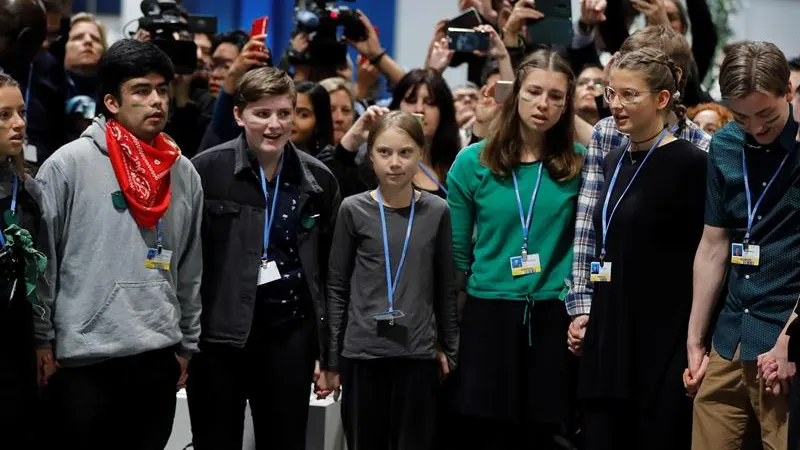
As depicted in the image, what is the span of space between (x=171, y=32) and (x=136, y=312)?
2102 mm

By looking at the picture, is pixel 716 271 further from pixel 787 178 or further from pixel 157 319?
pixel 157 319

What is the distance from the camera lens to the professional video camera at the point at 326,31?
5.68 meters

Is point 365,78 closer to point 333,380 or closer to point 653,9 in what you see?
point 653,9

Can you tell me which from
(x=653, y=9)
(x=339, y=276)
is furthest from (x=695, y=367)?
(x=653, y=9)

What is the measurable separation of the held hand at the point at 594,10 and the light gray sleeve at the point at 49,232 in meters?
2.62

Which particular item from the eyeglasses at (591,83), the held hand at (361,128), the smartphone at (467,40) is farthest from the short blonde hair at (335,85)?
the eyeglasses at (591,83)

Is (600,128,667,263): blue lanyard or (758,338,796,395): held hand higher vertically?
(600,128,667,263): blue lanyard

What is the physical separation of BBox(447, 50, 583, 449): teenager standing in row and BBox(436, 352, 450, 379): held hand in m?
0.06

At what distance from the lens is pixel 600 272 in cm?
363

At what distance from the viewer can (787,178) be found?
3.23 meters

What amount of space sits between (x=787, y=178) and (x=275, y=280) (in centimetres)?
165

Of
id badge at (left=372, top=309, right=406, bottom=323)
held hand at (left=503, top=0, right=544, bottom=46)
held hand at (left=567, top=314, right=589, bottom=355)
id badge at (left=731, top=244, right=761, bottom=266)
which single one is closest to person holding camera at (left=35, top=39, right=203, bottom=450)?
id badge at (left=372, top=309, right=406, bottom=323)

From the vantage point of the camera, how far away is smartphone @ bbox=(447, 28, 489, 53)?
492 centimetres

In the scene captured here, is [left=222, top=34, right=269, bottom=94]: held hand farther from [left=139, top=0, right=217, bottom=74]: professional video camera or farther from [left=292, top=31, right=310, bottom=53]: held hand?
[left=292, top=31, right=310, bottom=53]: held hand
